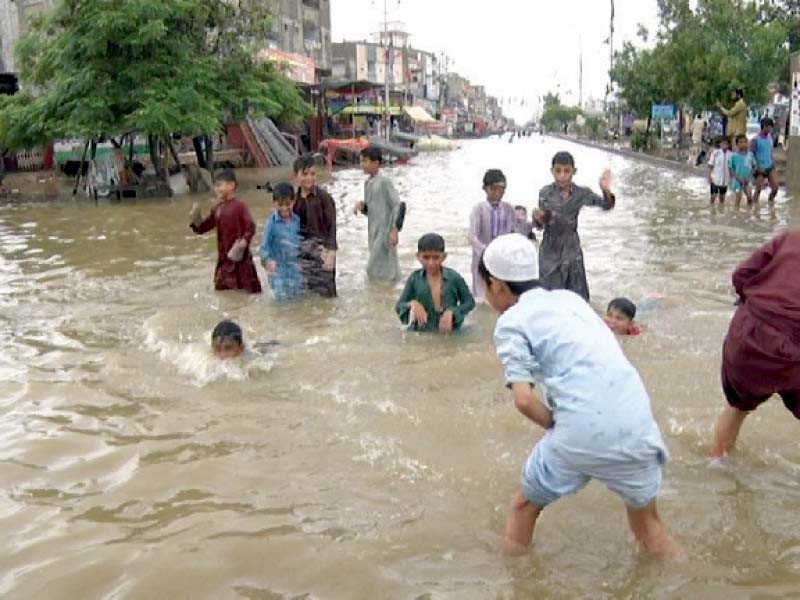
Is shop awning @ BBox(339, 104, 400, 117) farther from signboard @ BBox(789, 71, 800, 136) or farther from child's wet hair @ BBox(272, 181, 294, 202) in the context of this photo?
child's wet hair @ BBox(272, 181, 294, 202)

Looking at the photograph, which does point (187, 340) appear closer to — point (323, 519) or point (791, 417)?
point (323, 519)

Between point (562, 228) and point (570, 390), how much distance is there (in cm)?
411

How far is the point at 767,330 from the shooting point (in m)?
3.81

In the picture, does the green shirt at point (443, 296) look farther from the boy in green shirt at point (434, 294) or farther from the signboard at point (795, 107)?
the signboard at point (795, 107)

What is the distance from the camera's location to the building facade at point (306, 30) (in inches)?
1877

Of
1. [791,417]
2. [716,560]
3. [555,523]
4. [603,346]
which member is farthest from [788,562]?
[791,417]

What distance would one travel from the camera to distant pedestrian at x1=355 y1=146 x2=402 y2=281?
831 centimetres

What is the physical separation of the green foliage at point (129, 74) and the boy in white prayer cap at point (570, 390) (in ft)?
57.0

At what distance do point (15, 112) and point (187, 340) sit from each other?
52.5 feet

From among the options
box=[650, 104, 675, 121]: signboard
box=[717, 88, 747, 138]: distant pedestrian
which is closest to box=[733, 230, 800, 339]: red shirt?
Answer: box=[717, 88, 747, 138]: distant pedestrian

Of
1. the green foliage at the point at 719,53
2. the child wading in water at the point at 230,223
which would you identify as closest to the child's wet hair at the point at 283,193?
the child wading in water at the point at 230,223

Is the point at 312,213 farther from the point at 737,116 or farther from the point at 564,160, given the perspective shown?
the point at 737,116

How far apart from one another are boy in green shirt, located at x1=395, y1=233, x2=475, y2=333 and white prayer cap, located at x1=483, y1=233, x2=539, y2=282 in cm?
336

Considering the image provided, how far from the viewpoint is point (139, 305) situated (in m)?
8.77
